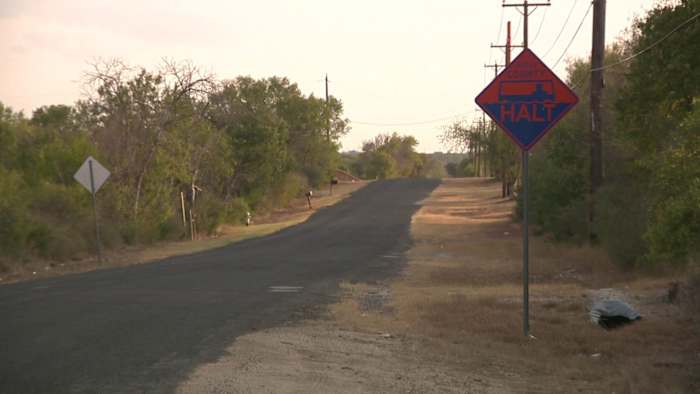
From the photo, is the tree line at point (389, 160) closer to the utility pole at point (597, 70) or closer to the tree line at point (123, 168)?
the tree line at point (123, 168)

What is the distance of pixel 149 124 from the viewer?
2897cm

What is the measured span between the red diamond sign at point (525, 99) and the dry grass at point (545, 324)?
2.50 metres

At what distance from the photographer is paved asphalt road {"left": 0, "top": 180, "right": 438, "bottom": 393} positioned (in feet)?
23.6

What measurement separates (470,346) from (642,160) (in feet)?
18.7

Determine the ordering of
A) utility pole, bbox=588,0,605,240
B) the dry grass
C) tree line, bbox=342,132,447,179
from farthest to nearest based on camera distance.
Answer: tree line, bbox=342,132,447,179, utility pole, bbox=588,0,605,240, the dry grass

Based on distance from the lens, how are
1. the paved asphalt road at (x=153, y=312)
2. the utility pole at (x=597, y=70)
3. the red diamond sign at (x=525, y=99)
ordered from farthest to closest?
1. the utility pole at (x=597, y=70)
2. the red diamond sign at (x=525, y=99)
3. the paved asphalt road at (x=153, y=312)

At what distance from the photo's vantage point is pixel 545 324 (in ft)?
33.3

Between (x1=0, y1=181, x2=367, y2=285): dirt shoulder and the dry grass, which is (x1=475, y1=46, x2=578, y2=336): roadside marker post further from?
(x1=0, y1=181, x2=367, y2=285): dirt shoulder

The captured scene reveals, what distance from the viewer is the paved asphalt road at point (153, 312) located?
284 inches

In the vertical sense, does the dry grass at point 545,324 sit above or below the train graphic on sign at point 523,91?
below

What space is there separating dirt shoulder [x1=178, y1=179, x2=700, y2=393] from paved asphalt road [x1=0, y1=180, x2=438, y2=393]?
2.05 feet

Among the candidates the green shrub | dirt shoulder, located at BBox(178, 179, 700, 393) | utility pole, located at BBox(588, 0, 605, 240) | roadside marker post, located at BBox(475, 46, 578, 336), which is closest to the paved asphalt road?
dirt shoulder, located at BBox(178, 179, 700, 393)

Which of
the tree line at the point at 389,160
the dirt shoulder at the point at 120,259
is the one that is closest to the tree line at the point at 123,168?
the dirt shoulder at the point at 120,259

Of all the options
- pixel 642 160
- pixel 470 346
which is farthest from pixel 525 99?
pixel 642 160
